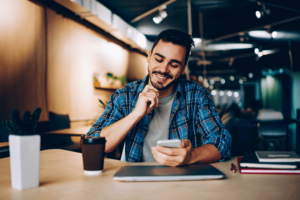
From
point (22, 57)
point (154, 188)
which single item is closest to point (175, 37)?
point (154, 188)

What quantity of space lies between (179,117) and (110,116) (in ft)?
1.54

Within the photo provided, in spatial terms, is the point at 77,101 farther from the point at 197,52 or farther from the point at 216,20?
the point at 197,52

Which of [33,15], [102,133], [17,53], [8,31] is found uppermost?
[33,15]

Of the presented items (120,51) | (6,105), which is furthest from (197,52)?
(6,105)

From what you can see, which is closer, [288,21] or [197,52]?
[288,21]

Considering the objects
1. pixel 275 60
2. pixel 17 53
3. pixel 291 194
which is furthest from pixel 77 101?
pixel 275 60

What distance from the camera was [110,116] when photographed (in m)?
1.53

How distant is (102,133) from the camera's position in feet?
4.31

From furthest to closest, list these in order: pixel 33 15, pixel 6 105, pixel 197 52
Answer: pixel 197 52, pixel 33 15, pixel 6 105

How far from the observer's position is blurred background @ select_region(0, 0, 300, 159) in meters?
3.42

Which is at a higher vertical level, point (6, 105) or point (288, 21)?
point (288, 21)

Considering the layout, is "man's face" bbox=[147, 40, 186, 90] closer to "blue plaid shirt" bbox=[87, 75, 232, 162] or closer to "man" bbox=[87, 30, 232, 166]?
"man" bbox=[87, 30, 232, 166]

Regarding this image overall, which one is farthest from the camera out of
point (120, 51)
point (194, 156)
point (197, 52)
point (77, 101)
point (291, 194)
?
point (197, 52)

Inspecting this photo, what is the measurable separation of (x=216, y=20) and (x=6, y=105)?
5.23 meters
